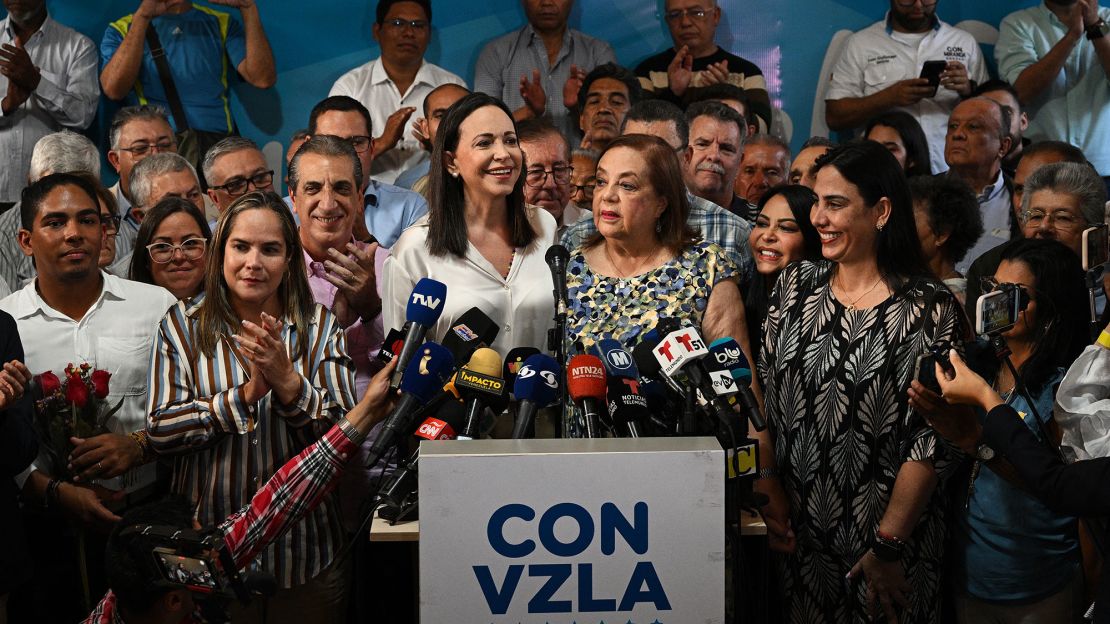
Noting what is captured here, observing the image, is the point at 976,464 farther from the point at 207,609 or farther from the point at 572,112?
the point at 572,112

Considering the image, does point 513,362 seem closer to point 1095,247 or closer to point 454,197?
point 454,197

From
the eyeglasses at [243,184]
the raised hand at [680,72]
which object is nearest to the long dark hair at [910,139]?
the raised hand at [680,72]

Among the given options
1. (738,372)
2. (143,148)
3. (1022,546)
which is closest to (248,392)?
(738,372)

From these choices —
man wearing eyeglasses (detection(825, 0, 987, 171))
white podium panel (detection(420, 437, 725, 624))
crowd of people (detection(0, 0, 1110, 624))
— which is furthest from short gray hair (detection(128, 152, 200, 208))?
man wearing eyeglasses (detection(825, 0, 987, 171))

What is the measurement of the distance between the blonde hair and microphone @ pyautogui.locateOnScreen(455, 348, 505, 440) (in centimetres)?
71

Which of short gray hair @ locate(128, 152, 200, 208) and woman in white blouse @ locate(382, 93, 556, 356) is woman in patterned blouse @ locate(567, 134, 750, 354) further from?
short gray hair @ locate(128, 152, 200, 208)

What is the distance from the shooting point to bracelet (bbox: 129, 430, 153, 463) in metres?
3.32

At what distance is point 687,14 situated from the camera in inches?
259

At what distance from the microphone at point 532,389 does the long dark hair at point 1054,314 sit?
55.7 inches

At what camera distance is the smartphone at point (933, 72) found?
6.33 meters

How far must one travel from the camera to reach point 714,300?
3.26m

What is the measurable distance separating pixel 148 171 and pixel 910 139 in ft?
11.8

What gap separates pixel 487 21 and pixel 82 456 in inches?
162

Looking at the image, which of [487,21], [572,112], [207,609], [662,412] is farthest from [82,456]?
[487,21]
